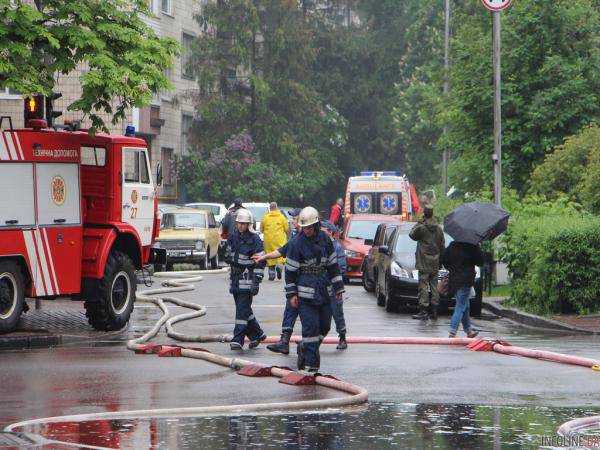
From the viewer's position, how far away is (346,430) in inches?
417

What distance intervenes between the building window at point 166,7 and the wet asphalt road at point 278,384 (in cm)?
3902

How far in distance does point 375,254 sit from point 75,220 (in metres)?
10.3

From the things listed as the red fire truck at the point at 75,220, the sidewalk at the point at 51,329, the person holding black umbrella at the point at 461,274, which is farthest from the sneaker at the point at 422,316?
the sidewalk at the point at 51,329

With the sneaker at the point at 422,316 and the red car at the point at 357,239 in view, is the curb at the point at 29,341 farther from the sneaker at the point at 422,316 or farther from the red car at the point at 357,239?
the red car at the point at 357,239

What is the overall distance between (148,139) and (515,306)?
34574mm

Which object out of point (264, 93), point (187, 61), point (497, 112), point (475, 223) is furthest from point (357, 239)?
point (264, 93)

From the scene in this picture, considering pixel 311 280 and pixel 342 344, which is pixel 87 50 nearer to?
pixel 342 344

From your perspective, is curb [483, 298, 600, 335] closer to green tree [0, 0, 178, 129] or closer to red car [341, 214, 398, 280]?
green tree [0, 0, 178, 129]

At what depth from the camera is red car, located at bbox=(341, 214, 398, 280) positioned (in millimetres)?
34031

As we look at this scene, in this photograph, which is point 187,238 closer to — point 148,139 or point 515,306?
point 515,306

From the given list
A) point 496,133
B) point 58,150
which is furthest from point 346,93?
point 58,150

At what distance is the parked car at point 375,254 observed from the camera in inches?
1116

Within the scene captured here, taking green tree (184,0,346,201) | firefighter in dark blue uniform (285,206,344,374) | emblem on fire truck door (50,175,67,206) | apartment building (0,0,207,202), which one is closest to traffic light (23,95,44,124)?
emblem on fire truck door (50,175,67,206)

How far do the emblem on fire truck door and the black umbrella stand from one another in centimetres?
541
